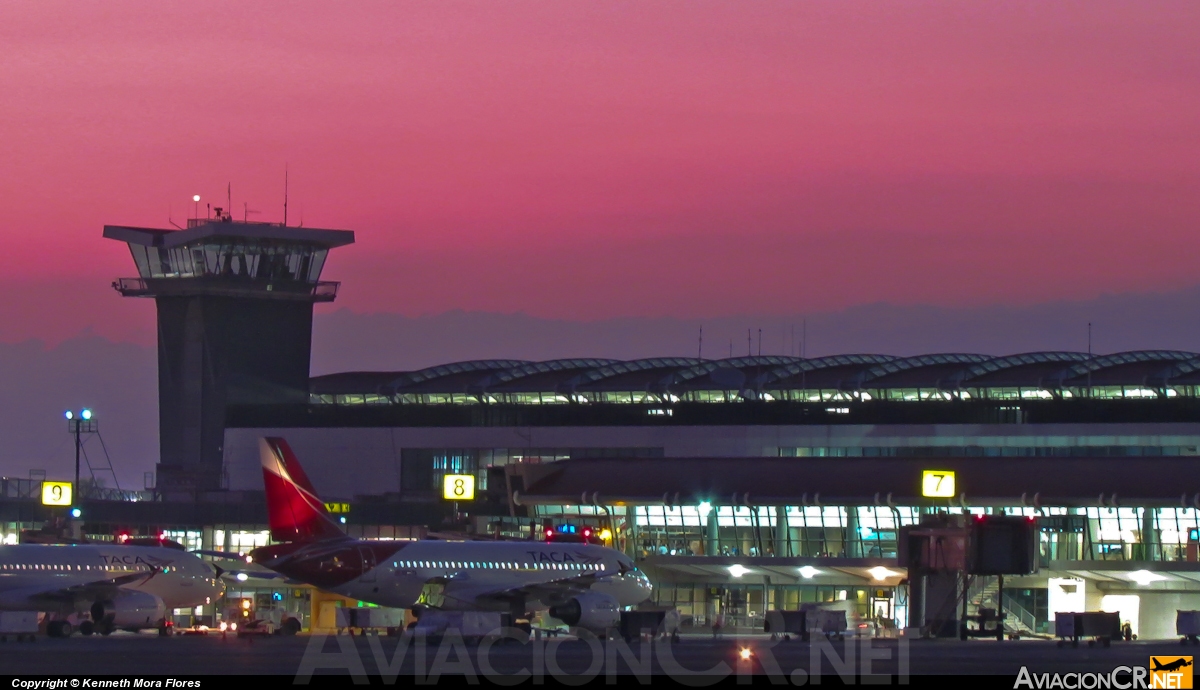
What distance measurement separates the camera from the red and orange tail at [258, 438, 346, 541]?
2945 inches

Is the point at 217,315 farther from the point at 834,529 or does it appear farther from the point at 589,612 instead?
the point at 589,612

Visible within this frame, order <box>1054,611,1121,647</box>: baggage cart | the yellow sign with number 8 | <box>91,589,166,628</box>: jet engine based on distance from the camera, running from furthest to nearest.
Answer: the yellow sign with number 8, <box>91,589,166,628</box>: jet engine, <box>1054,611,1121,647</box>: baggage cart

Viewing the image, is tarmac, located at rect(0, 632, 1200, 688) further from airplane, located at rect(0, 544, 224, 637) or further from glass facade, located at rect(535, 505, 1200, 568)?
glass facade, located at rect(535, 505, 1200, 568)

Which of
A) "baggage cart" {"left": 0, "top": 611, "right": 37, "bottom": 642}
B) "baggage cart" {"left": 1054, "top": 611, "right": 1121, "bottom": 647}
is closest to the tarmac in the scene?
"baggage cart" {"left": 1054, "top": 611, "right": 1121, "bottom": 647}

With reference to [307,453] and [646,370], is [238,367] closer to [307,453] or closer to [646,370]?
[307,453]

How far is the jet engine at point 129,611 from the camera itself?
6800 centimetres

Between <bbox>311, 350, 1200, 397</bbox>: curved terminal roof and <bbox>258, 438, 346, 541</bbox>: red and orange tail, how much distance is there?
205 ft

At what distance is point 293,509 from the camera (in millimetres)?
75062

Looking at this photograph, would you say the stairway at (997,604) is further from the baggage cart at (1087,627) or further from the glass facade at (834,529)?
the baggage cart at (1087,627)

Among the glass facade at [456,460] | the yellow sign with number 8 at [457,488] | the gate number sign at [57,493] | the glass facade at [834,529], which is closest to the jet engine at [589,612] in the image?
the glass facade at [834,529]

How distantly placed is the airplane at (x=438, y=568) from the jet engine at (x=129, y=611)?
427cm

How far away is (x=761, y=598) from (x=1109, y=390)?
134 feet

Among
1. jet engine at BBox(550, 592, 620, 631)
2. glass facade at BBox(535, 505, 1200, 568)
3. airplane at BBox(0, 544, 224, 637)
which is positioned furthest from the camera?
glass facade at BBox(535, 505, 1200, 568)

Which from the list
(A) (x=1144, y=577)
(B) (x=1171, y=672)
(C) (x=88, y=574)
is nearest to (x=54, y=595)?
(C) (x=88, y=574)
